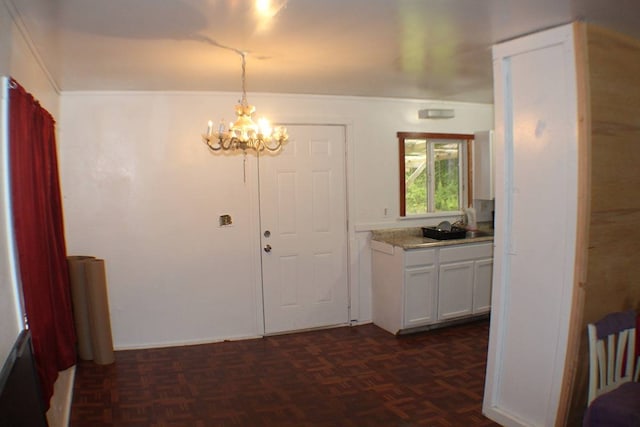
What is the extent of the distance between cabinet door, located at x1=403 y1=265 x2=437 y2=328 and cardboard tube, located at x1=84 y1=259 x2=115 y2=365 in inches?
104

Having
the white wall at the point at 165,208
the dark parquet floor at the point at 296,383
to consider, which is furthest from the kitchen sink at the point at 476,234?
the white wall at the point at 165,208

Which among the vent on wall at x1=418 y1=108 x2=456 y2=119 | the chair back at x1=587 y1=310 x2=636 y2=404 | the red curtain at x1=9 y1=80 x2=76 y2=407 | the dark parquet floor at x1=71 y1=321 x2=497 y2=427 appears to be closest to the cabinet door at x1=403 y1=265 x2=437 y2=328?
the dark parquet floor at x1=71 y1=321 x2=497 y2=427

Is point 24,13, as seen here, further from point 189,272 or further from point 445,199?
Answer: point 445,199

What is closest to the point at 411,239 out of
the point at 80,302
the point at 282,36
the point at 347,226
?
the point at 347,226

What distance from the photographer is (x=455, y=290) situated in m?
4.27

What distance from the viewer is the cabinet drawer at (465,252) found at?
13.7 feet

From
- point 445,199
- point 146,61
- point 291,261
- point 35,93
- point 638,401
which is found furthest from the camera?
point 445,199

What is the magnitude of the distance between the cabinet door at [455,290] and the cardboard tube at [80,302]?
10.5ft

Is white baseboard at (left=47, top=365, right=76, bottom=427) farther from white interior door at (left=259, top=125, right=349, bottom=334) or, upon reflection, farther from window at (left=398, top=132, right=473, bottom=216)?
window at (left=398, top=132, right=473, bottom=216)

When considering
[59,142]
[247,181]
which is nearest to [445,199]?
→ [247,181]

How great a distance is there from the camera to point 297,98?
13.6 ft

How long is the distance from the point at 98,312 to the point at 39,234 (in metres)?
1.57

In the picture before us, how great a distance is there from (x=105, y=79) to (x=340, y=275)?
274 centimetres

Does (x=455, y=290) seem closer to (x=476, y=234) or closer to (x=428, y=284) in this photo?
(x=428, y=284)
